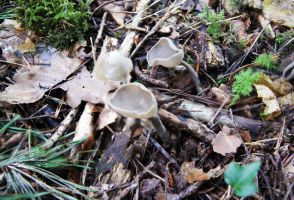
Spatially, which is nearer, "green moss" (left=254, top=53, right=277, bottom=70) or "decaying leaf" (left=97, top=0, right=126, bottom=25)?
"green moss" (left=254, top=53, right=277, bottom=70)

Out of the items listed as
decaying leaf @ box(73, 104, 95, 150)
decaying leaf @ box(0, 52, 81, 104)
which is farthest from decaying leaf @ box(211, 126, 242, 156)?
decaying leaf @ box(0, 52, 81, 104)

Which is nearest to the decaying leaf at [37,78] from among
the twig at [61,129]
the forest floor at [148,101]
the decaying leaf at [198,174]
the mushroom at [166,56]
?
the forest floor at [148,101]

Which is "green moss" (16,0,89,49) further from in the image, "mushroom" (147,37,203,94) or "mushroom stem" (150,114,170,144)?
"mushroom stem" (150,114,170,144)

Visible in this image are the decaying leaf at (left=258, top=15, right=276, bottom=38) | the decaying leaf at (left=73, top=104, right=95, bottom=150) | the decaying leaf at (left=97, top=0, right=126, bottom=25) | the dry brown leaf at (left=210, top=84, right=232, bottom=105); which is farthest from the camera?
the decaying leaf at (left=97, top=0, right=126, bottom=25)

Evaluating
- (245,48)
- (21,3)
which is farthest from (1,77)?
(245,48)

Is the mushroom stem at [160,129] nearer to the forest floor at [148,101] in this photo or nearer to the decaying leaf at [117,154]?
the forest floor at [148,101]

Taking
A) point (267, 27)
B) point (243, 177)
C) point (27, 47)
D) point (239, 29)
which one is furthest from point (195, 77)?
point (27, 47)
